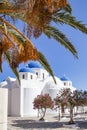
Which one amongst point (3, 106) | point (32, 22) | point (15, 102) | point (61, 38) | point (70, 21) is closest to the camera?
point (32, 22)

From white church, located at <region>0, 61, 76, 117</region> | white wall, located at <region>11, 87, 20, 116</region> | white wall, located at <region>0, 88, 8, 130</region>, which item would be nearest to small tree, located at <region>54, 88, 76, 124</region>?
white church, located at <region>0, 61, 76, 117</region>

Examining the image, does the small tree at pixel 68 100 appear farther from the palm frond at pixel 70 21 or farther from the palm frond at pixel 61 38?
the palm frond at pixel 70 21

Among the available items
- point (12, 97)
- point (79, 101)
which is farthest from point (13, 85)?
point (79, 101)

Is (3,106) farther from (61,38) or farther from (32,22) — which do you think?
(32,22)

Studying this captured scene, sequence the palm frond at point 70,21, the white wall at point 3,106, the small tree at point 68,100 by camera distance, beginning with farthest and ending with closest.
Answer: the small tree at point 68,100 < the white wall at point 3,106 < the palm frond at point 70,21

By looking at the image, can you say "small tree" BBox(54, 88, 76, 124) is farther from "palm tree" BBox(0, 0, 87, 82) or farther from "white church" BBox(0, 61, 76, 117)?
"palm tree" BBox(0, 0, 87, 82)

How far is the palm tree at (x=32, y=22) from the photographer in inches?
265

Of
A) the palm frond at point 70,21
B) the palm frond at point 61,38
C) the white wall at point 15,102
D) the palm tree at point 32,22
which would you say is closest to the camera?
the palm tree at point 32,22

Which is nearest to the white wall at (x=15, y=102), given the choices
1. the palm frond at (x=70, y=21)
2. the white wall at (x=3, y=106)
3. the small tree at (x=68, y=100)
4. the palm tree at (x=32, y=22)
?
the small tree at (x=68, y=100)

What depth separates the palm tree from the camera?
22.1 ft

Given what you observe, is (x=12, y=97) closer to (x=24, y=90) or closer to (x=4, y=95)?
(x=24, y=90)

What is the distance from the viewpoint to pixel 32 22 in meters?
7.18

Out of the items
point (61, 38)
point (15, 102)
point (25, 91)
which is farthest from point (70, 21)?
point (15, 102)

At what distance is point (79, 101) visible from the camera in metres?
33.3
